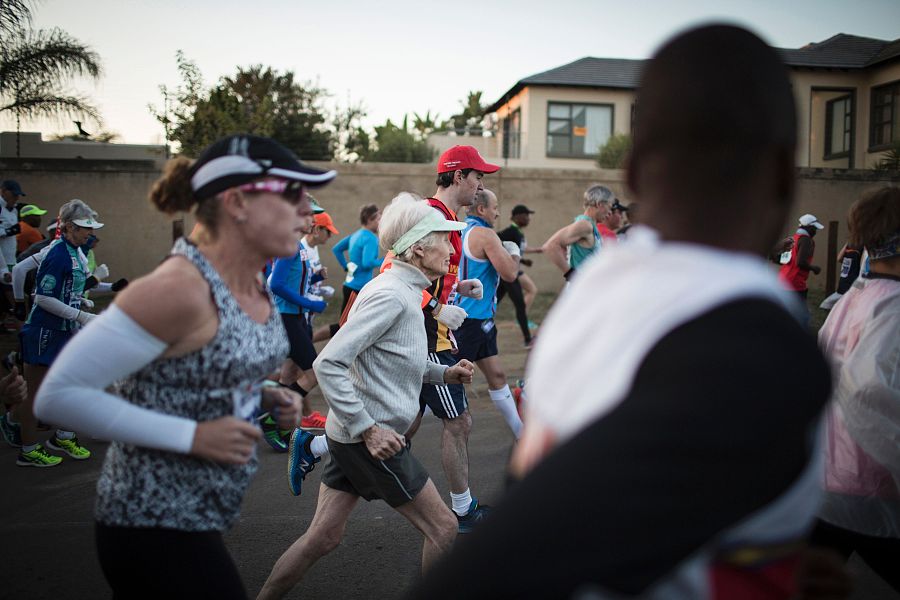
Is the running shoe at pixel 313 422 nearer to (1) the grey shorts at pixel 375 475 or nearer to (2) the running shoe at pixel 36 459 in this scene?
(2) the running shoe at pixel 36 459

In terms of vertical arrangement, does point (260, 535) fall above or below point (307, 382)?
below

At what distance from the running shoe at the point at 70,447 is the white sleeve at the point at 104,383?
5.02 meters

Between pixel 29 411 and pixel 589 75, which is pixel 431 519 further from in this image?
pixel 589 75

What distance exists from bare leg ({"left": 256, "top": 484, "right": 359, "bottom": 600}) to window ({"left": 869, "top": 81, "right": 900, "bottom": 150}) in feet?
96.5

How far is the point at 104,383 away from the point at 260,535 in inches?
124

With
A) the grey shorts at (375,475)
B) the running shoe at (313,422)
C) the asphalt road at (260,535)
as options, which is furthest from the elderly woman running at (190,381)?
the running shoe at (313,422)

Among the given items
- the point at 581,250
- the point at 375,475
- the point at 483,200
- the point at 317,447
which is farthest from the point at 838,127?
the point at 375,475

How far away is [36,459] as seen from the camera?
6258 mm

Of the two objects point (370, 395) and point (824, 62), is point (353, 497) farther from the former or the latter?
point (824, 62)

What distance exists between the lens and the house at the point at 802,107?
28.7 meters

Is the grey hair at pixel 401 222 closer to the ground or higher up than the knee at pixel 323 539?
higher up

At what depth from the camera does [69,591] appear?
13.4 ft

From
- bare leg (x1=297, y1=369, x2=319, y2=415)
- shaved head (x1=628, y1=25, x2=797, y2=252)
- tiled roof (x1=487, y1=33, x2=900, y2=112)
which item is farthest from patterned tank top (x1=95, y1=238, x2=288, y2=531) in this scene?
tiled roof (x1=487, y1=33, x2=900, y2=112)

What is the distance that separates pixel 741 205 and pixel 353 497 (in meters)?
2.72
